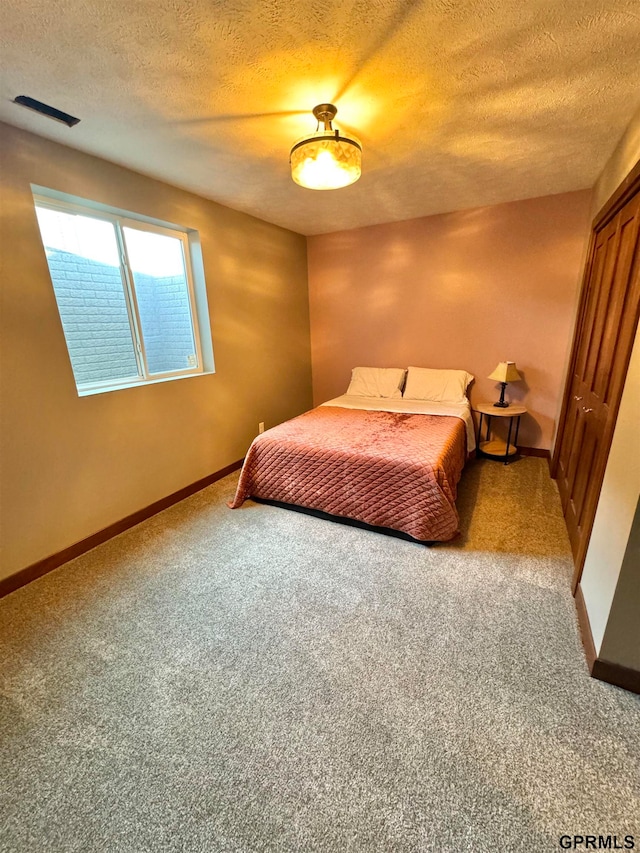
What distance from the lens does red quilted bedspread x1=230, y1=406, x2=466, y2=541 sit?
2.19m

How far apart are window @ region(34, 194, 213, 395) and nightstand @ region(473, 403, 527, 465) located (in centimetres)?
260

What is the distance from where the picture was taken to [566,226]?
3.02 metres

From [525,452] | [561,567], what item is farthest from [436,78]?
[525,452]

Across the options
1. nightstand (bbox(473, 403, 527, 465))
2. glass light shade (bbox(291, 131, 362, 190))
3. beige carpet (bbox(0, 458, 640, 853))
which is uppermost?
glass light shade (bbox(291, 131, 362, 190))

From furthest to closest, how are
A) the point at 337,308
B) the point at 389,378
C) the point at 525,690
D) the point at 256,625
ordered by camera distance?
the point at 337,308
the point at 389,378
the point at 256,625
the point at 525,690

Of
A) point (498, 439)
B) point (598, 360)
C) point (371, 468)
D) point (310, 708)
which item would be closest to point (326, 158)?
point (371, 468)

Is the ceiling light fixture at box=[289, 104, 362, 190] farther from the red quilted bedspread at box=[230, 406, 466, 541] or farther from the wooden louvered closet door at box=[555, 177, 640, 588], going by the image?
the red quilted bedspread at box=[230, 406, 466, 541]

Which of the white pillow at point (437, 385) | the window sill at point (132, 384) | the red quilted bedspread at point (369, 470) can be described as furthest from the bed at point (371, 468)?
the window sill at point (132, 384)

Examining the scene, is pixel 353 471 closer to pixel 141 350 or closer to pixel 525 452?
pixel 141 350

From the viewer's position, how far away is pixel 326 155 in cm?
164

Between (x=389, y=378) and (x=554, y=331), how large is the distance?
60.5 inches

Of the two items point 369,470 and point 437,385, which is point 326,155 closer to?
point 369,470

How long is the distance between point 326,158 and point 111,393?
73.6 inches

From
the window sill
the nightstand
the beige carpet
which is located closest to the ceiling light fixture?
the window sill
